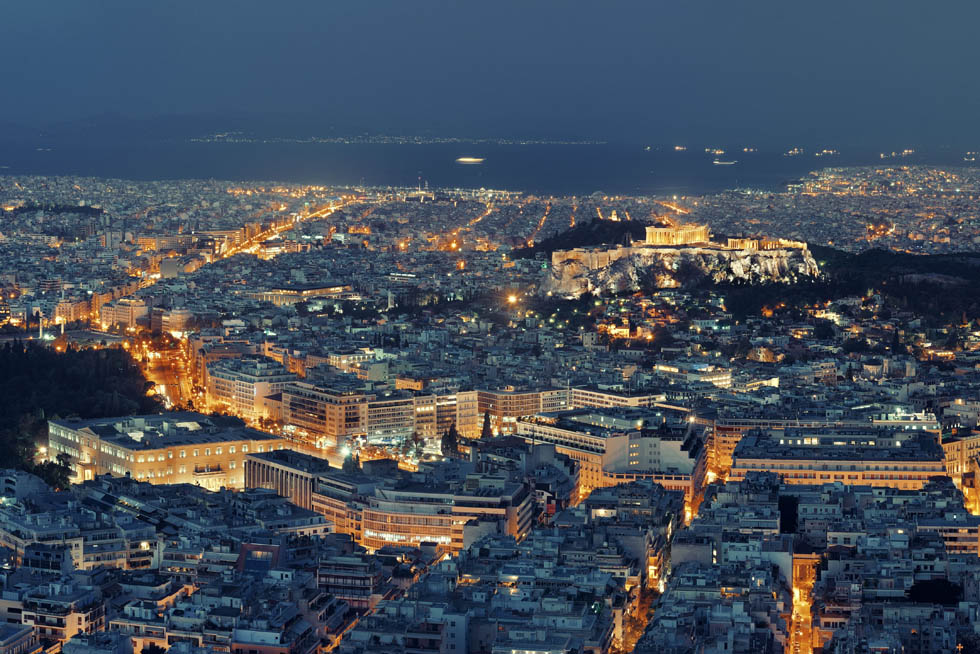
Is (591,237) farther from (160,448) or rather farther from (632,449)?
(160,448)

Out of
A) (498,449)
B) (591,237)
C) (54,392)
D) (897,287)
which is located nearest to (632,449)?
(498,449)

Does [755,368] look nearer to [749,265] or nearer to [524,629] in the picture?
[749,265]

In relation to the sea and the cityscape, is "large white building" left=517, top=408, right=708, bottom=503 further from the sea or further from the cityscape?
the sea

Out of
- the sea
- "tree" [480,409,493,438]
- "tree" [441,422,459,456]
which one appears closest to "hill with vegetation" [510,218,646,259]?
"tree" [480,409,493,438]

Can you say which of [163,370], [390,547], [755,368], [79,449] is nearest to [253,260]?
[163,370]

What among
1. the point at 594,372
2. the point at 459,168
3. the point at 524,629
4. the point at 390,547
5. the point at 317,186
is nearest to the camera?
the point at 524,629

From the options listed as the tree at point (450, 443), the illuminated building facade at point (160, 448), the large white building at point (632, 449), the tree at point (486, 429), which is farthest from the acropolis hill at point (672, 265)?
the illuminated building facade at point (160, 448)
